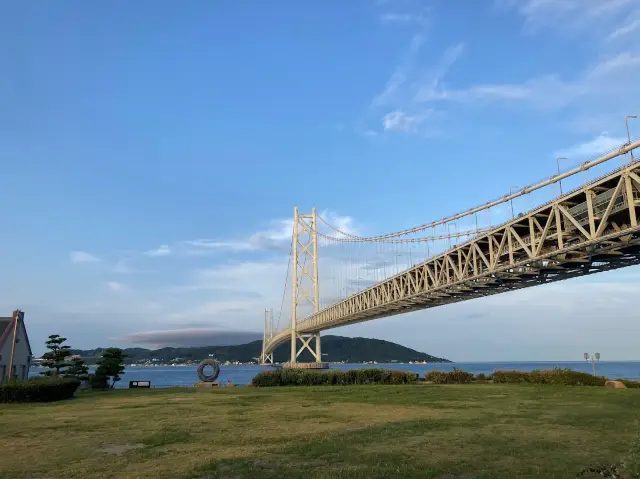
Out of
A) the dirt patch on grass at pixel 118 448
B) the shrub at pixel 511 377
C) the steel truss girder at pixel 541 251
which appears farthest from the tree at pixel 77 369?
the shrub at pixel 511 377

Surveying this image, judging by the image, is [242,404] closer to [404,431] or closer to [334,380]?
[404,431]

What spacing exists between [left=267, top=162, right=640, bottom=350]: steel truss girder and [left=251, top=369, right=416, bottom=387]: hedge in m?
10.7

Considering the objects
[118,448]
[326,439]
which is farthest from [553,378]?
[118,448]

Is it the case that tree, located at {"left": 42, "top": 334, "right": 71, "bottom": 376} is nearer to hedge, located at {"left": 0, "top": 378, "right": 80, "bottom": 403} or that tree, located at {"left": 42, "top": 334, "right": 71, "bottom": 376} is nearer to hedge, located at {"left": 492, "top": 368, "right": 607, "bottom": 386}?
hedge, located at {"left": 0, "top": 378, "right": 80, "bottom": 403}

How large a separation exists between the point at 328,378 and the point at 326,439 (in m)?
25.3

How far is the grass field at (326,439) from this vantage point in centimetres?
984

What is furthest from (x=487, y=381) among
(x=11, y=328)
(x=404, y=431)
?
(x=11, y=328)

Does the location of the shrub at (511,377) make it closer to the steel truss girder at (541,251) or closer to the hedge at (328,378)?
the hedge at (328,378)

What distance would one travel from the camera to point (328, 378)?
37.8 metres

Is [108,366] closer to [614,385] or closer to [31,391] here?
[31,391]

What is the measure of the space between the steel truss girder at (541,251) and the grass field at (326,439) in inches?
371

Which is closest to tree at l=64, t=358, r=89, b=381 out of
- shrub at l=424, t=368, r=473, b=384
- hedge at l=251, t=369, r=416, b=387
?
hedge at l=251, t=369, r=416, b=387

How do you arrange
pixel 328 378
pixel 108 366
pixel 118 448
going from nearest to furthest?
pixel 118 448, pixel 328 378, pixel 108 366

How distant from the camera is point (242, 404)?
76.3ft
